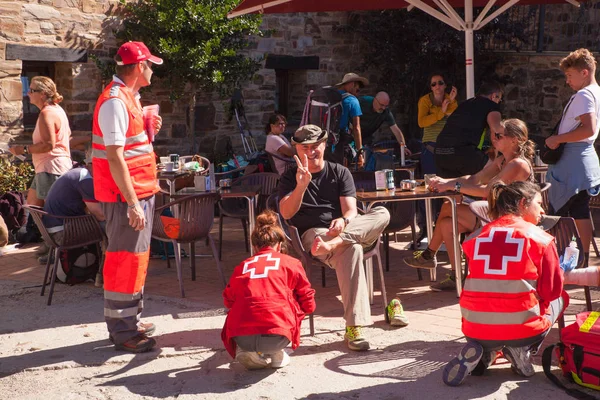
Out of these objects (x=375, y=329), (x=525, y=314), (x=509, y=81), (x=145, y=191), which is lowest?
(x=375, y=329)

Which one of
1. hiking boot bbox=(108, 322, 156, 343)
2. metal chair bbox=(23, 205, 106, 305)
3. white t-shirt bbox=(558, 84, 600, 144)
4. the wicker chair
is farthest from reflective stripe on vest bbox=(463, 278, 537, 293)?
metal chair bbox=(23, 205, 106, 305)

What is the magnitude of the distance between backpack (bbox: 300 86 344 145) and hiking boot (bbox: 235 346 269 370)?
4669 mm

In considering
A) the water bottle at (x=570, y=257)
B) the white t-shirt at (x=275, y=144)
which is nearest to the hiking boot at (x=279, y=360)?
the water bottle at (x=570, y=257)

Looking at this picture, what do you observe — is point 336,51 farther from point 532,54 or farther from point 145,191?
point 145,191

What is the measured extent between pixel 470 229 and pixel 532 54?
7.16m

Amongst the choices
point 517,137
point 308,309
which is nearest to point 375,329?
point 308,309

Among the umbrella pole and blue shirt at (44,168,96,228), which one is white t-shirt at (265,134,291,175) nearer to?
the umbrella pole

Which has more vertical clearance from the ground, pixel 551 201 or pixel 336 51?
pixel 336 51

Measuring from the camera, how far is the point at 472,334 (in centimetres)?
437

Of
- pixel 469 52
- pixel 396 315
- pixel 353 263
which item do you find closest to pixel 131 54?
pixel 353 263

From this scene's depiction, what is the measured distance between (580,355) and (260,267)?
1.69 metres

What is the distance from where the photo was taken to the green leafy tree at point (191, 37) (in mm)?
10570

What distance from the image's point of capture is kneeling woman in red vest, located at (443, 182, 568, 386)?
13.9 feet

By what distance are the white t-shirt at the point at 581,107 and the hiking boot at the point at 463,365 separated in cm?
251
